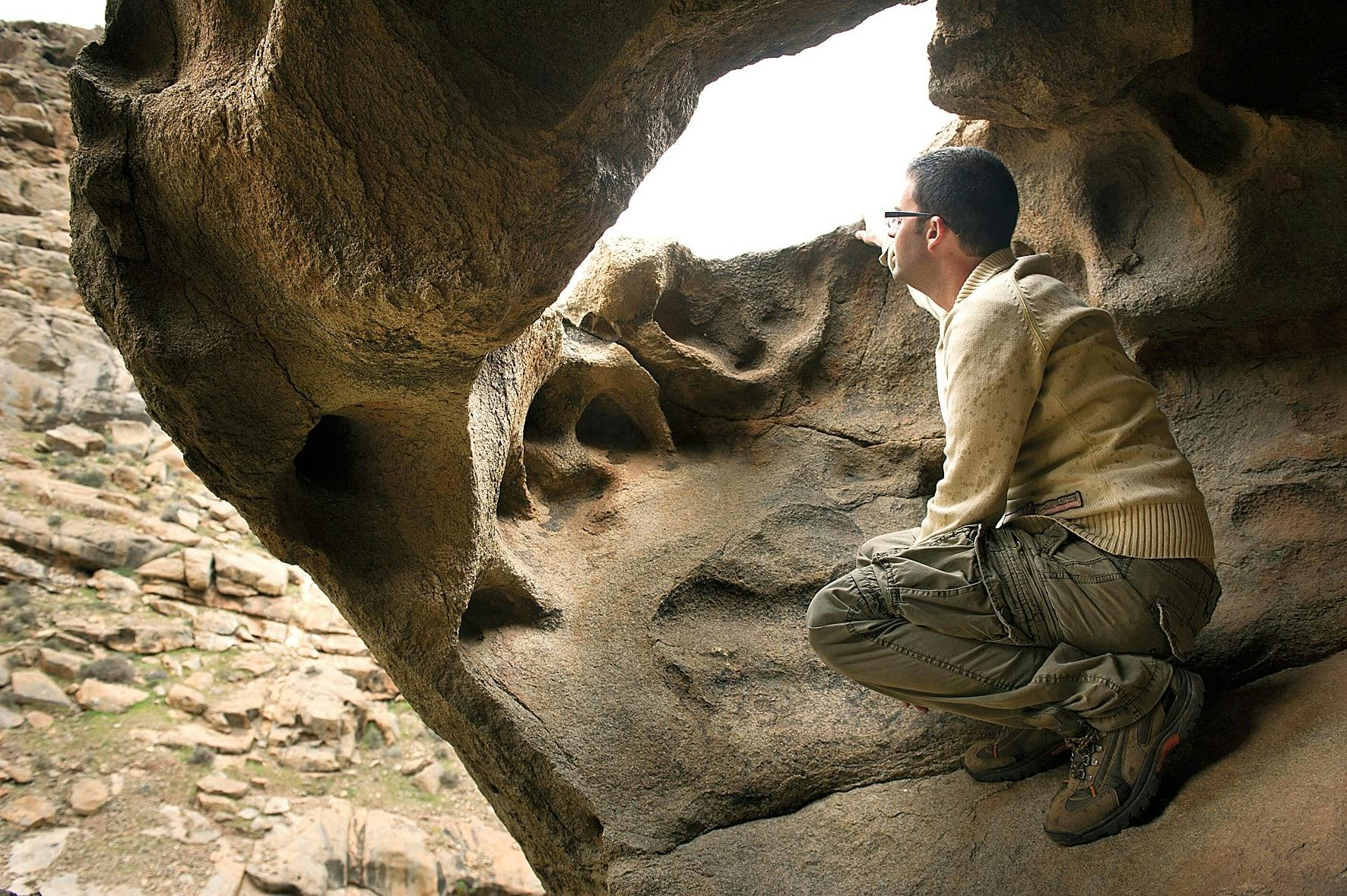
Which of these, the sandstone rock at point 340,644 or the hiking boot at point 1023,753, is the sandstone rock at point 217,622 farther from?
the hiking boot at point 1023,753

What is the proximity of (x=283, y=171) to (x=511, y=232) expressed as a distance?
1.23 ft

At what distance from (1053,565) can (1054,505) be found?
0.11 metres

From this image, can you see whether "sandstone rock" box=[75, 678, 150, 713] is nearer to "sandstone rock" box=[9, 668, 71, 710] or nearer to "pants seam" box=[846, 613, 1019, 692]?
"sandstone rock" box=[9, 668, 71, 710]

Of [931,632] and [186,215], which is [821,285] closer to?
[931,632]

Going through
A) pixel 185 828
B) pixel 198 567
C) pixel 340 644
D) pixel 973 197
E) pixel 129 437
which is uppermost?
pixel 973 197

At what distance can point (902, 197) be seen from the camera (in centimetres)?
198

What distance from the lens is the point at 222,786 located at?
4.75m

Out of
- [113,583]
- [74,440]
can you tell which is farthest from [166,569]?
[74,440]

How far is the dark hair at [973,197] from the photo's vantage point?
6.26 feet

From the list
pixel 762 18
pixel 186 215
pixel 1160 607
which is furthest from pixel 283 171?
pixel 1160 607

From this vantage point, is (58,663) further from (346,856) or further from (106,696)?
(346,856)

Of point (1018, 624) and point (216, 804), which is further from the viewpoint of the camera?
point (216, 804)

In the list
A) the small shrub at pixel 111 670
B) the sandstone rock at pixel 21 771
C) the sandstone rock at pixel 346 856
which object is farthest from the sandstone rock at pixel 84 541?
the sandstone rock at pixel 346 856

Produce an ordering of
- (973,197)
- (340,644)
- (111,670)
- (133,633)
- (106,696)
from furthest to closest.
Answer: (340,644)
(133,633)
(111,670)
(106,696)
(973,197)
